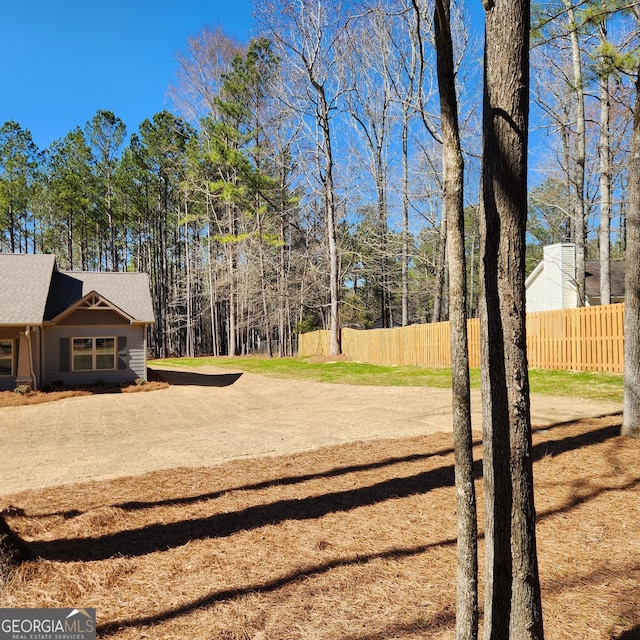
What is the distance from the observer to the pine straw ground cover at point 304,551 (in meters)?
2.30

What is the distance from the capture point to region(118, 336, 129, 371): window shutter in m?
15.9

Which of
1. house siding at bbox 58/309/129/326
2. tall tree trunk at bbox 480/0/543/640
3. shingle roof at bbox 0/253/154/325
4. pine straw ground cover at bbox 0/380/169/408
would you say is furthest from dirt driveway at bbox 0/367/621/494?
tall tree trunk at bbox 480/0/543/640

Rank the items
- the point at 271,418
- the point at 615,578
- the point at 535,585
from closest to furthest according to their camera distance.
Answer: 1. the point at 535,585
2. the point at 615,578
3. the point at 271,418

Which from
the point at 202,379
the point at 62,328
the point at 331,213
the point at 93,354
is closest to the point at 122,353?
the point at 93,354

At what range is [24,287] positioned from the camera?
15.2 m

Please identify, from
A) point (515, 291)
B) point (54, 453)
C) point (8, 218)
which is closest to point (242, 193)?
point (8, 218)

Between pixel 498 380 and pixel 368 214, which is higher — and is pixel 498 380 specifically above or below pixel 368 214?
below

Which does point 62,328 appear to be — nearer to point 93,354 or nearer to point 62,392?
point 93,354

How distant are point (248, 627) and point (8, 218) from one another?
38929 mm

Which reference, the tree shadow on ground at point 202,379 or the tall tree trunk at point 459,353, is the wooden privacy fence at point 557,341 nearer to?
the tall tree trunk at point 459,353

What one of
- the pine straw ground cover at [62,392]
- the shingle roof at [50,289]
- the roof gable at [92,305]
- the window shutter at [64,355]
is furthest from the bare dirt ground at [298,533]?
the window shutter at [64,355]

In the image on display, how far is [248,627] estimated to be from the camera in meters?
2.24

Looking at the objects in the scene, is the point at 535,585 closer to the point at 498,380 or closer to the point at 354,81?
the point at 498,380

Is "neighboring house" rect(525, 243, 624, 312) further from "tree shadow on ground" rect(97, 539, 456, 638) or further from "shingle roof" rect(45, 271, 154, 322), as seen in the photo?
"tree shadow on ground" rect(97, 539, 456, 638)
